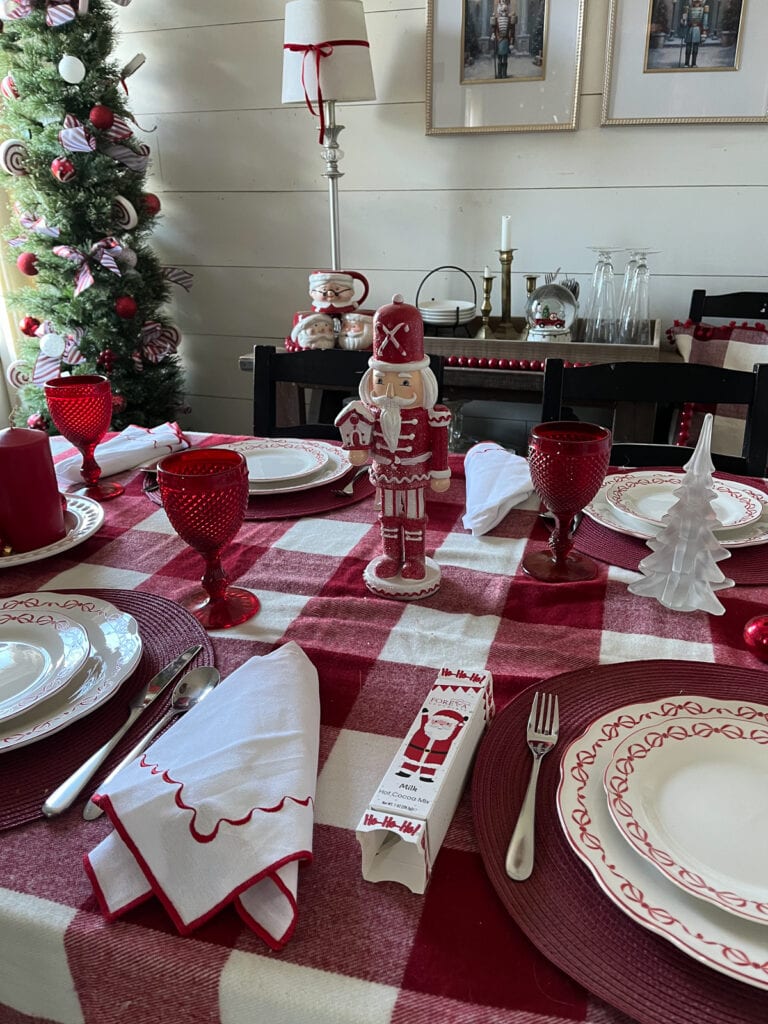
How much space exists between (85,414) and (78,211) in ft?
4.73

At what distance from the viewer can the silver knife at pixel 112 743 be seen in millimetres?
481

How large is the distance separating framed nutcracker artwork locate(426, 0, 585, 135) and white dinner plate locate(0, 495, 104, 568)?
5.65 ft

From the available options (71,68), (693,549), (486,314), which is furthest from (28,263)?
(693,549)

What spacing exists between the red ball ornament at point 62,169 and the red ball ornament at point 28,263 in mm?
240

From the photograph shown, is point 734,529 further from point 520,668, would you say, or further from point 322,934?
point 322,934

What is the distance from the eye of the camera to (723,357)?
6.23 ft

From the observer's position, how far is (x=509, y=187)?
2.18m

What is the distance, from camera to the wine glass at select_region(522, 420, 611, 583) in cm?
72

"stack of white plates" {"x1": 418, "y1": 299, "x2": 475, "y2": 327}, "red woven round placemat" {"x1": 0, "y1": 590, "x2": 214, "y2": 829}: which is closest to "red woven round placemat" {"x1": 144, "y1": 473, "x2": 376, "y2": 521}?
"red woven round placemat" {"x1": 0, "y1": 590, "x2": 214, "y2": 829}

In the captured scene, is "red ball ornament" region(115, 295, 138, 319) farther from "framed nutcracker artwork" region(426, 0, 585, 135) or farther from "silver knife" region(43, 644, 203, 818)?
"silver knife" region(43, 644, 203, 818)

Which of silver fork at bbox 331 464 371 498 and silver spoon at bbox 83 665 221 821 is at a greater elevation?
silver fork at bbox 331 464 371 498

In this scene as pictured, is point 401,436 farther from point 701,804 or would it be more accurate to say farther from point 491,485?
point 701,804

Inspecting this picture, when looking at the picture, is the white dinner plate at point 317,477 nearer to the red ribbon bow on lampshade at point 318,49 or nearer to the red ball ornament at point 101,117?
the red ribbon bow on lampshade at point 318,49

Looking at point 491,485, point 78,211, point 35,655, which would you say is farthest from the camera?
point 78,211
